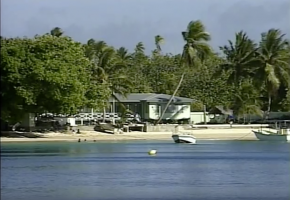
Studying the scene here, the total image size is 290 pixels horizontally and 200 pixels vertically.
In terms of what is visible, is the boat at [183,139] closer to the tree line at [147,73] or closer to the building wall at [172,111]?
the tree line at [147,73]

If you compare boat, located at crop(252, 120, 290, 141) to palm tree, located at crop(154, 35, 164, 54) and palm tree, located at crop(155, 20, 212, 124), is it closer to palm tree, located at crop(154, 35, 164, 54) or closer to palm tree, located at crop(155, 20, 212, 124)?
palm tree, located at crop(155, 20, 212, 124)

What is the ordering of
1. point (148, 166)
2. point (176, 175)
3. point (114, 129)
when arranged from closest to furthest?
point (176, 175)
point (148, 166)
point (114, 129)

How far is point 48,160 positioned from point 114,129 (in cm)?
1700

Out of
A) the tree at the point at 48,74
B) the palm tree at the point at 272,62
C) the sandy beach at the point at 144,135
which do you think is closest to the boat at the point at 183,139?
the sandy beach at the point at 144,135

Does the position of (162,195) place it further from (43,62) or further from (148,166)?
(43,62)

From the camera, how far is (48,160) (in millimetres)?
35719

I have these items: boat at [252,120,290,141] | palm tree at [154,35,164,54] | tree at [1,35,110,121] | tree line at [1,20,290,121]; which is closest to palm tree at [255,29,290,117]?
tree line at [1,20,290,121]

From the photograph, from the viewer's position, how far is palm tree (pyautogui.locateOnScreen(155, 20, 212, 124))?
190ft

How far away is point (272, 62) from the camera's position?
59625 mm

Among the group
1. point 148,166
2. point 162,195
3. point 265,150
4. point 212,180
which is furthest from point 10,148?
point 162,195

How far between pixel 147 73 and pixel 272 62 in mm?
16814

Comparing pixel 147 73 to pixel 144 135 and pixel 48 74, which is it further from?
pixel 48 74

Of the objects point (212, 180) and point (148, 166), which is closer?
point (212, 180)

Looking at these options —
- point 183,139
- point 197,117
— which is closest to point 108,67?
point 183,139
